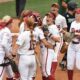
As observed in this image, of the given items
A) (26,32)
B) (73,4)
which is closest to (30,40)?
(26,32)

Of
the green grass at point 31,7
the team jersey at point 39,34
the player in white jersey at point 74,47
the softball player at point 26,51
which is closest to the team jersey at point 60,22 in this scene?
the player in white jersey at point 74,47

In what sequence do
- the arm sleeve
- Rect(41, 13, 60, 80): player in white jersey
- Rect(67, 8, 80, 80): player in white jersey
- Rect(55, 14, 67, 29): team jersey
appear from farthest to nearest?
Rect(55, 14, 67, 29): team jersey
Rect(67, 8, 80, 80): player in white jersey
Rect(41, 13, 60, 80): player in white jersey
the arm sleeve

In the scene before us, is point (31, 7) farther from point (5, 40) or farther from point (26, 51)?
point (5, 40)

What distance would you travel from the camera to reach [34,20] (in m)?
7.89

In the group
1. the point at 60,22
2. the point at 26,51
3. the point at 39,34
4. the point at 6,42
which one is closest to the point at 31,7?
the point at 60,22

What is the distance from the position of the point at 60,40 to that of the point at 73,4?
0.88 metres

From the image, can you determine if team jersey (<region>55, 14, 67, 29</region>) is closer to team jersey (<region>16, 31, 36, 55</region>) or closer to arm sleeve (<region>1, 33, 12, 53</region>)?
team jersey (<region>16, 31, 36, 55</region>)

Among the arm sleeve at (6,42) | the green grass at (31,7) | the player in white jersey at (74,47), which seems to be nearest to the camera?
the arm sleeve at (6,42)

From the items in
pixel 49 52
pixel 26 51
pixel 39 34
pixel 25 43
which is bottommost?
pixel 49 52

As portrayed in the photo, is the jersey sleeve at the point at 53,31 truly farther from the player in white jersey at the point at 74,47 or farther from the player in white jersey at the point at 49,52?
the player in white jersey at the point at 74,47

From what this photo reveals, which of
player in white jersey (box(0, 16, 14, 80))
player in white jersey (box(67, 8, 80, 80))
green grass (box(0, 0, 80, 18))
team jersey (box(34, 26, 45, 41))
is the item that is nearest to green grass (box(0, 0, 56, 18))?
green grass (box(0, 0, 80, 18))

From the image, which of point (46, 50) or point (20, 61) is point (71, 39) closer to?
point (46, 50)

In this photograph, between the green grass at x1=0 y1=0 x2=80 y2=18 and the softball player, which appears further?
the green grass at x1=0 y1=0 x2=80 y2=18

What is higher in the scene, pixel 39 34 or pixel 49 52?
pixel 39 34
